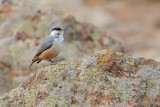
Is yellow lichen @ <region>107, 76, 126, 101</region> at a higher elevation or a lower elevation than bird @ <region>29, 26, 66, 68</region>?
lower

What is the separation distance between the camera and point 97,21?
95.9 feet

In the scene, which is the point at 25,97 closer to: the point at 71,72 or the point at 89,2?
the point at 71,72

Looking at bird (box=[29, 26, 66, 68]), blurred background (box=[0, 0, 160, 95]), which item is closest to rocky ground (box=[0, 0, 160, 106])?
blurred background (box=[0, 0, 160, 95])

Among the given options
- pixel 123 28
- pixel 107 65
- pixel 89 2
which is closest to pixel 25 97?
pixel 107 65

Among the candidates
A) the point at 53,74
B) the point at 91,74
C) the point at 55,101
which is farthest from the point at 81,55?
the point at 55,101

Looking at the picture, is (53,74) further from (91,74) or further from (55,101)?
(91,74)

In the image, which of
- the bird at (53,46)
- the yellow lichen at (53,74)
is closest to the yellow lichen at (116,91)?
the yellow lichen at (53,74)

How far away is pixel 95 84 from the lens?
6418 millimetres

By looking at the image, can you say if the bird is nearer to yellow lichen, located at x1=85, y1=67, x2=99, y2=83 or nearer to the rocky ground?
the rocky ground

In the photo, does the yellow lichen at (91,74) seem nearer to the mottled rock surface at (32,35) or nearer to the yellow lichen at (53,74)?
the yellow lichen at (53,74)

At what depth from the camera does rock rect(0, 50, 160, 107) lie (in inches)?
246

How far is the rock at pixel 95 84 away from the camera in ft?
20.5

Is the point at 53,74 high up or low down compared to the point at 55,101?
up

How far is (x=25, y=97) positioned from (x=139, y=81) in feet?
7.42
